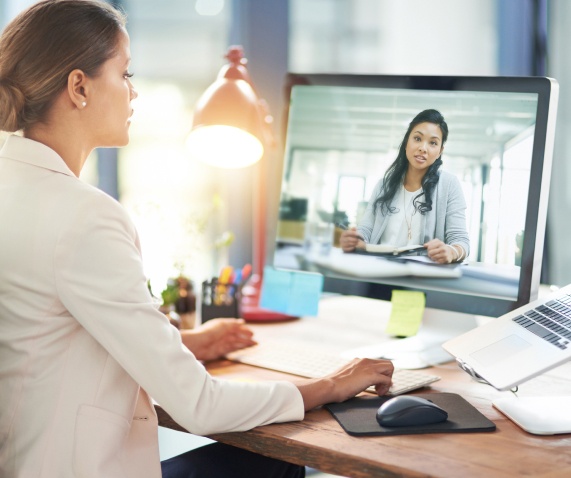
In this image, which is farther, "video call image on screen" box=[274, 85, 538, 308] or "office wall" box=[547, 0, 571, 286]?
"office wall" box=[547, 0, 571, 286]

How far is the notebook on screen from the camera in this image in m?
1.01

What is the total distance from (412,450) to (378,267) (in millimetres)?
538

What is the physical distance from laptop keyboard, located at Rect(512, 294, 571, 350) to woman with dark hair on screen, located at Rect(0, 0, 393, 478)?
33cm

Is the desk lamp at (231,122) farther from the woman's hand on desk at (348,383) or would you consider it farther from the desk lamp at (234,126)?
the woman's hand on desk at (348,383)

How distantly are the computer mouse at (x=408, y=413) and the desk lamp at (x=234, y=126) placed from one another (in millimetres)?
721

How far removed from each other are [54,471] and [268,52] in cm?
166

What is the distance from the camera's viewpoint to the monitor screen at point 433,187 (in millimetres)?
1278

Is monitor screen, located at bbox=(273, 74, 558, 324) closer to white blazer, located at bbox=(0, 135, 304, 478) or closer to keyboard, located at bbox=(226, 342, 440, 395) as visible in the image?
keyboard, located at bbox=(226, 342, 440, 395)

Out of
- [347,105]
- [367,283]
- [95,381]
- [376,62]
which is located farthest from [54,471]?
[376,62]

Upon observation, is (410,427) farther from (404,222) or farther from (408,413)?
(404,222)

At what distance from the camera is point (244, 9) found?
2320 mm

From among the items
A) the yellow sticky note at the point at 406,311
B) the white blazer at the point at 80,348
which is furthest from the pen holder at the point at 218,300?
the white blazer at the point at 80,348

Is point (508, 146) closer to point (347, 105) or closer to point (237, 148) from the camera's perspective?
point (347, 105)

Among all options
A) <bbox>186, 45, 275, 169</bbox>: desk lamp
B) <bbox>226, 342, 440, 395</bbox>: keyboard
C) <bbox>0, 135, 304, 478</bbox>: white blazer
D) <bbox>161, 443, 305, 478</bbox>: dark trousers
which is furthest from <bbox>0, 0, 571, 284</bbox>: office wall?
<bbox>0, 135, 304, 478</bbox>: white blazer
